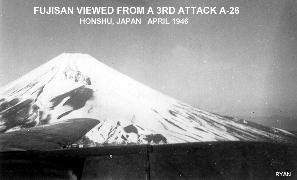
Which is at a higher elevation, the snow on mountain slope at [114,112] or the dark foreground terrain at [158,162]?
the snow on mountain slope at [114,112]

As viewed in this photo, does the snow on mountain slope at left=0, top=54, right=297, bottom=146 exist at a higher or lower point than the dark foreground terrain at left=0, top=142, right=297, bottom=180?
higher

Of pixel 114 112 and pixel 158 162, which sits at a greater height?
pixel 114 112

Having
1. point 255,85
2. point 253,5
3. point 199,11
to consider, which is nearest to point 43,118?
point 199,11

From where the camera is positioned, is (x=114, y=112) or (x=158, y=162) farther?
(x=114, y=112)

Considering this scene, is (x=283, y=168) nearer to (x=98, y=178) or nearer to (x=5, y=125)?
(x=98, y=178)
